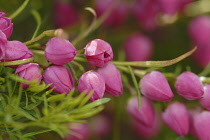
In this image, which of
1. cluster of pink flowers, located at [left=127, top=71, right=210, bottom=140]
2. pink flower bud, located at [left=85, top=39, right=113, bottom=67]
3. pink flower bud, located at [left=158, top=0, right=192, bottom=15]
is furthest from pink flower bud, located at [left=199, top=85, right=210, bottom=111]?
pink flower bud, located at [left=158, top=0, right=192, bottom=15]

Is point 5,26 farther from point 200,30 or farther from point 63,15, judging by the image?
point 200,30

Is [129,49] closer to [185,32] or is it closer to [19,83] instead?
[185,32]

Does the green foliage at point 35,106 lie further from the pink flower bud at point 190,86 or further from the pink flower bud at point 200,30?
the pink flower bud at point 200,30

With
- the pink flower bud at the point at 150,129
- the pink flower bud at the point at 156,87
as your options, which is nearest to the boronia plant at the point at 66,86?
the pink flower bud at the point at 156,87

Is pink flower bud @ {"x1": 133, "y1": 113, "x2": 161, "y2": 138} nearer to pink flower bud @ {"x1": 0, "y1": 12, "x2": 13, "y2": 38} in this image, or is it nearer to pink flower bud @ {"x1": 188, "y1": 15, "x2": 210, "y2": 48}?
pink flower bud @ {"x1": 188, "y1": 15, "x2": 210, "y2": 48}

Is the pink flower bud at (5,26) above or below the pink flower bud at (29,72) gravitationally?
above

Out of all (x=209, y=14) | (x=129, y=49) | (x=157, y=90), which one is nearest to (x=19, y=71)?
(x=157, y=90)

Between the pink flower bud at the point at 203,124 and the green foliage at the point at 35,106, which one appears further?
the pink flower bud at the point at 203,124

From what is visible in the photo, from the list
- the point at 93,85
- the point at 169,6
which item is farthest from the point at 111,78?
the point at 169,6
